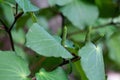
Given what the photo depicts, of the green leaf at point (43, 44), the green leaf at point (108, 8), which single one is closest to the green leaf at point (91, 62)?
the green leaf at point (43, 44)

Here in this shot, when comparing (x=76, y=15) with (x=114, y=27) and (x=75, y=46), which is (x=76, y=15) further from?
(x=75, y=46)

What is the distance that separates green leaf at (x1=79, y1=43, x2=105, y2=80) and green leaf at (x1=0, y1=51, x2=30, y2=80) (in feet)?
0.41

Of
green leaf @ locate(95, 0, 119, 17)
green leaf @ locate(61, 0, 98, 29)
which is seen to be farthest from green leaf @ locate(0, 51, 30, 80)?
green leaf @ locate(95, 0, 119, 17)

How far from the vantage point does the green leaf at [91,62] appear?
73 cm

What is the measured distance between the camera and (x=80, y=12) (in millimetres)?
1209

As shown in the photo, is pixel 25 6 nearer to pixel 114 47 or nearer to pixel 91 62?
pixel 91 62

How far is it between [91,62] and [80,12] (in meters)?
0.49

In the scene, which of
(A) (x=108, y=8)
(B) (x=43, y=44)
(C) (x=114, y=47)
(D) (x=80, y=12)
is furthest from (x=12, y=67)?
(C) (x=114, y=47)

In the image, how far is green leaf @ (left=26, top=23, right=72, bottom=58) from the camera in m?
0.71

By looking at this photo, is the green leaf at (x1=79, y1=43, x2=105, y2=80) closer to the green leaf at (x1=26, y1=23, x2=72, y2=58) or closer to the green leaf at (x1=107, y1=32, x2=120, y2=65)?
the green leaf at (x1=26, y1=23, x2=72, y2=58)

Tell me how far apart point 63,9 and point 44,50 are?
46 cm

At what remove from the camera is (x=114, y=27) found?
4.51 feet

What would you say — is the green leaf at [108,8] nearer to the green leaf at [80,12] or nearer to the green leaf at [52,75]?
the green leaf at [80,12]

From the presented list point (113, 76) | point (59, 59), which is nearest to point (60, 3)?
point (59, 59)
